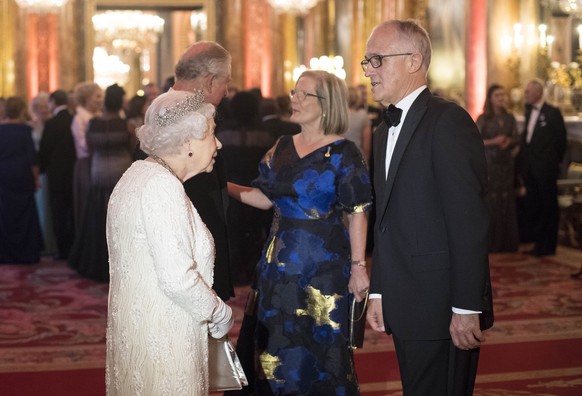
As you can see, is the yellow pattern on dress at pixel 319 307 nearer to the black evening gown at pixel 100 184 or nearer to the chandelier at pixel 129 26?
the black evening gown at pixel 100 184

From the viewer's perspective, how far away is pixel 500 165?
35.1 ft

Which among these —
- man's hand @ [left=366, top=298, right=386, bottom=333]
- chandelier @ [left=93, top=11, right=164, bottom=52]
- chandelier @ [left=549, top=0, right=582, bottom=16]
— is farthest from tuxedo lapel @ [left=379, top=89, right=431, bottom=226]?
chandelier @ [left=93, top=11, right=164, bottom=52]

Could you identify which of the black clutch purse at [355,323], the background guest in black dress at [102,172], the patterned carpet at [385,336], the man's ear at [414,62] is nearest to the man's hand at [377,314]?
the man's ear at [414,62]

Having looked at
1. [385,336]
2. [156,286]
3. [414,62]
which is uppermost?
[414,62]

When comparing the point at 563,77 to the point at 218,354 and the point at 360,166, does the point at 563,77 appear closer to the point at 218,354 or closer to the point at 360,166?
the point at 360,166

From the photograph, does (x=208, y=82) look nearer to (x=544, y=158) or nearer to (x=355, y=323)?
(x=355, y=323)

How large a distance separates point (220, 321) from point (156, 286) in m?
0.29

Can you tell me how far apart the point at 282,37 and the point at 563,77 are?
7.15 metres

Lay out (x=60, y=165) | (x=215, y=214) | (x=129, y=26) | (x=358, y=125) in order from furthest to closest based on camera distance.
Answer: (x=129, y=26) → (x=60, y=165) → (x=358, y=125) → (x=215, y=214)

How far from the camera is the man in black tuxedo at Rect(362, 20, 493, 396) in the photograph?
10.8 feet

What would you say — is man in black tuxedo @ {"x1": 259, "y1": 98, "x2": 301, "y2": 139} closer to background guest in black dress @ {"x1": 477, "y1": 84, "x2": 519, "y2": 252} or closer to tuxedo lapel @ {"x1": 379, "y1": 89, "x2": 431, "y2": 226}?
background guest in black dress @ {"x1": 477, "y1": 84, "x2": 519, "y2": 252}

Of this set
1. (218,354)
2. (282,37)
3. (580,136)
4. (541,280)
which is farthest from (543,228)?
(282,37)

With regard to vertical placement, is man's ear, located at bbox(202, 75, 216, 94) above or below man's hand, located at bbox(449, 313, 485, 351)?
above

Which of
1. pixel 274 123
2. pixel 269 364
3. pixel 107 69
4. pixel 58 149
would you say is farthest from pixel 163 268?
pixel 107 69
